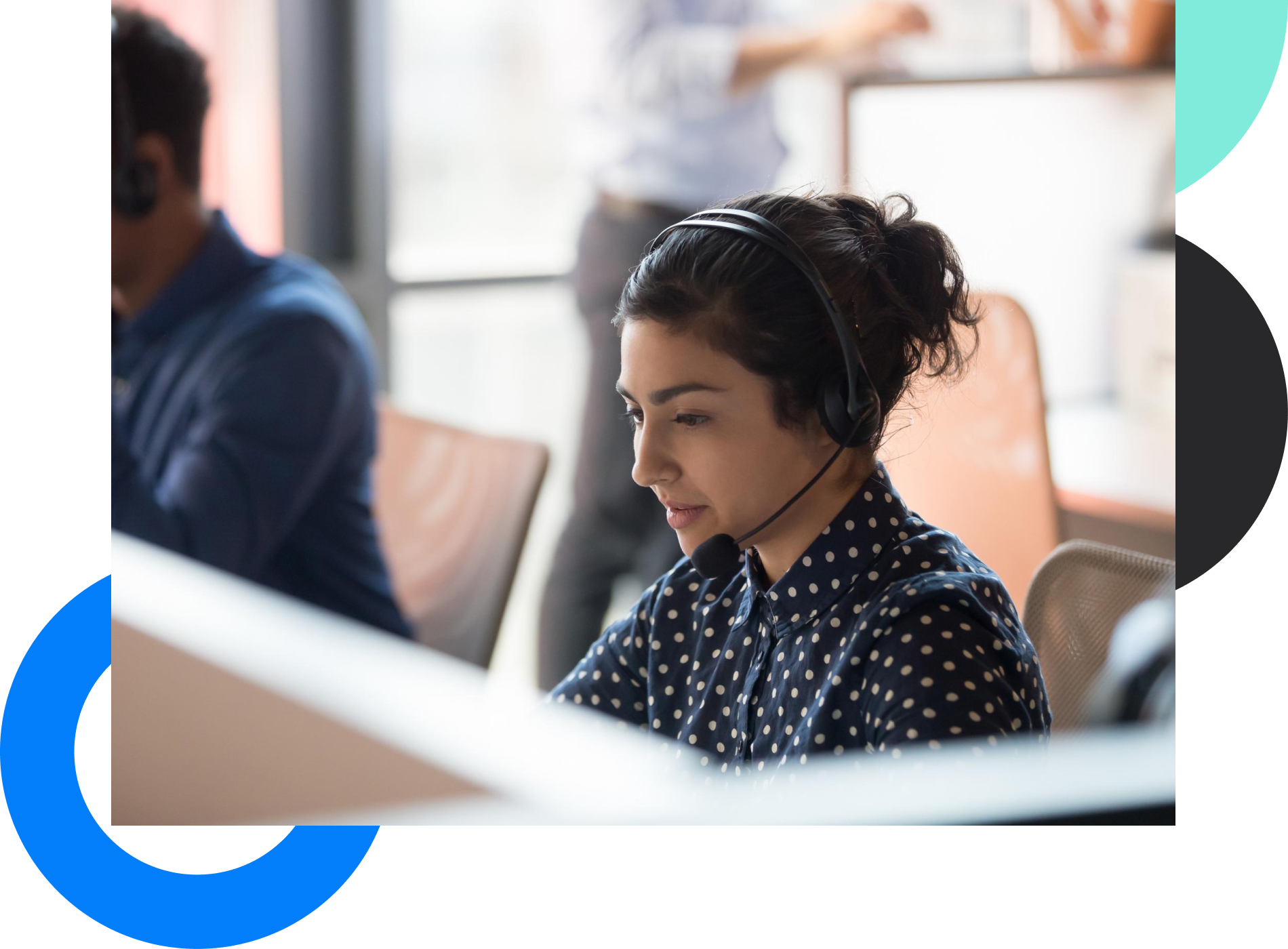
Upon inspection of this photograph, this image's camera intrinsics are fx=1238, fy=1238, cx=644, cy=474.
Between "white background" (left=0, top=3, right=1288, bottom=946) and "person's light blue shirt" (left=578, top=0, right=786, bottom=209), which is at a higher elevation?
"person's light blue shirt" (left=578, top=0, right=786, bottom=209)

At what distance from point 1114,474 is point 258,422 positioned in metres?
0.72

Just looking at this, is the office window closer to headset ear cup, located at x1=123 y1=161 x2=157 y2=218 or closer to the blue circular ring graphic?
headset ear cup, located at x1=123 y1=161 x2=157 y2=218

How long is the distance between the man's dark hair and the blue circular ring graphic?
395 mm

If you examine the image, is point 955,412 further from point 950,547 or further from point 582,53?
point 582,53

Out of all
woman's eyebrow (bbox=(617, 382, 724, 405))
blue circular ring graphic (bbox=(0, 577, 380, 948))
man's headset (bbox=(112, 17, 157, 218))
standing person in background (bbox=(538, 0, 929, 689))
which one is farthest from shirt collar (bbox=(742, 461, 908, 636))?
man's headset (bbox=(112, 17, 157, 218))

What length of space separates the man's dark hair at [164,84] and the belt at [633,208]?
1.20 feet

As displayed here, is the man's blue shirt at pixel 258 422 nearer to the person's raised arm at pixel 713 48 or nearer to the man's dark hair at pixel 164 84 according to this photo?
the man's dark hair at pixel 164 84

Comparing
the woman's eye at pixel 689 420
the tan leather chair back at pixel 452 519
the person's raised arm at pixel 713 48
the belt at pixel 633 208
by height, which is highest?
the person's raised arm at pixel 713 48

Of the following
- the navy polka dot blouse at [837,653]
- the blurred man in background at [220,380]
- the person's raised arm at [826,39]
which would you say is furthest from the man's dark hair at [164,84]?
the navy polka dot blouse at [837,653]

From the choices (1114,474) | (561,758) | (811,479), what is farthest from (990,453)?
(561,758)

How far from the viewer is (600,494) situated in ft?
3.70

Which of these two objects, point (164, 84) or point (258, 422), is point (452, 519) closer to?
point (258, 422)

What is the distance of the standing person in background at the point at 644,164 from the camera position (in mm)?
1021

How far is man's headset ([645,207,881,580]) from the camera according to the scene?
2.25ft
